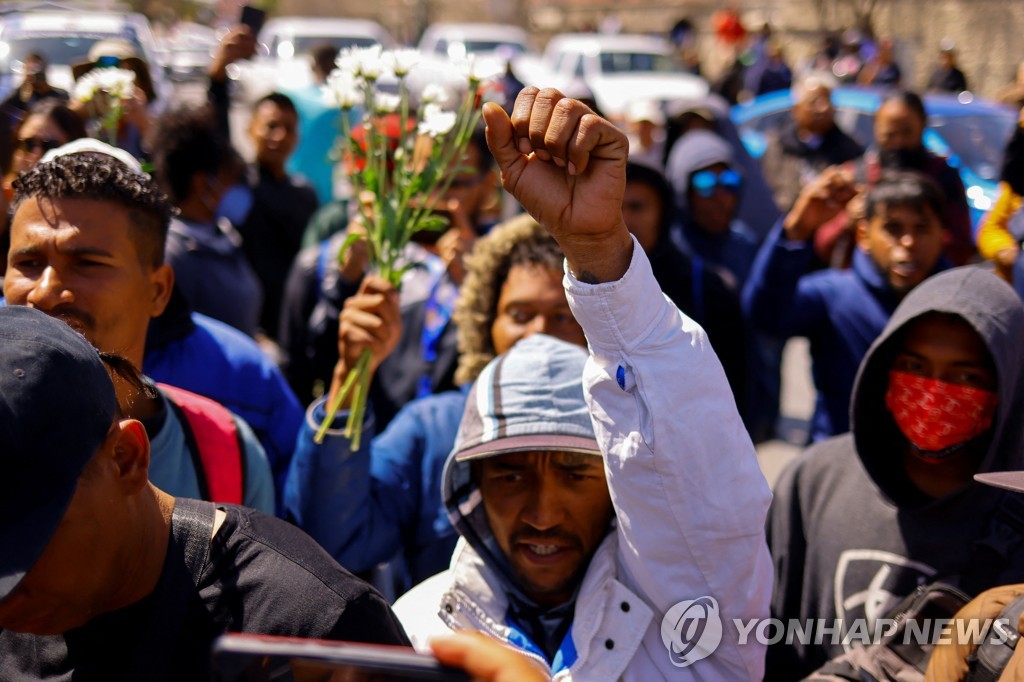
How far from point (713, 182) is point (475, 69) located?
135 inches

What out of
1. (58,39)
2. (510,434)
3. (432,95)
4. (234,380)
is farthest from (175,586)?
(58,39)

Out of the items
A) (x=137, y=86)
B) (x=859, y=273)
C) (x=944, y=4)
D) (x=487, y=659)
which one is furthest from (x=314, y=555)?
(x=944, y=4)

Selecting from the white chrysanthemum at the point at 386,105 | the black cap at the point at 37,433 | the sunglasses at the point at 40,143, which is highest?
the white chrysanthemum at the point at 386,105

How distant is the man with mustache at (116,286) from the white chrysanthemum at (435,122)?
2.39 ft

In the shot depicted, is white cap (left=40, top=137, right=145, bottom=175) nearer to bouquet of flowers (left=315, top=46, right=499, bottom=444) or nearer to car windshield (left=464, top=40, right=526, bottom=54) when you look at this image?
bouquet of flowers (left=315, top=46, right=499, bottom=444)

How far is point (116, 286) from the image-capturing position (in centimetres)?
252

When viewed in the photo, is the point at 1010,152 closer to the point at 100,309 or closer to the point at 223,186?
the point at 223,186

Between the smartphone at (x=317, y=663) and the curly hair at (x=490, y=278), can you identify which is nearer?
the smartphone at (x=317, y=663)

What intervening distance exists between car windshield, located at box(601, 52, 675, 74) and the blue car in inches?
300

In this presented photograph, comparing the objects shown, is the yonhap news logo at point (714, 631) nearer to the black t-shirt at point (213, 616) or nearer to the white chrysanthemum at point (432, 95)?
the black t-shirt at point (213, 616)

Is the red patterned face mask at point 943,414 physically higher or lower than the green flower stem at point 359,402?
lower

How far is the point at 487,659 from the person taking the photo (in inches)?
49.1

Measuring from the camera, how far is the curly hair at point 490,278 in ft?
11.1

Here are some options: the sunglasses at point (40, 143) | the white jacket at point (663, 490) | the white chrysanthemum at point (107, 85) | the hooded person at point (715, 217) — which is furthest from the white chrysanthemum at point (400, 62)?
the hooded person at point (715, 217)
